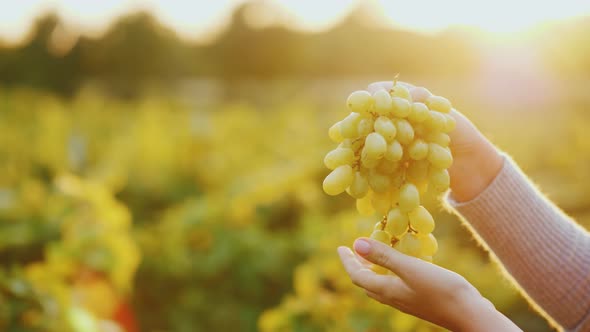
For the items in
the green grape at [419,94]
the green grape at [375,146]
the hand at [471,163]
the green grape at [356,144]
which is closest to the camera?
the green grape at [375,146]

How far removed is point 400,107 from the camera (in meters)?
1.25

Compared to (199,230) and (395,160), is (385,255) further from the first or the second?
(199,230)

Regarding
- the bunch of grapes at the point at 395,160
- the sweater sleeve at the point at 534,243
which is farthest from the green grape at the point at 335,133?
the sweater sleeve at the point at 534,243

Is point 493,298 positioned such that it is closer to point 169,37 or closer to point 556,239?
point 556,239

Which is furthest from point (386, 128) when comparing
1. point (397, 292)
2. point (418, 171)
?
point (397, 292)

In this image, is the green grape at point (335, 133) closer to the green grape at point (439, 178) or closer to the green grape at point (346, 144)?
the green grape at point (346, 144)

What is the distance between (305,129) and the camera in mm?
8148

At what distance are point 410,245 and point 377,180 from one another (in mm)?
160

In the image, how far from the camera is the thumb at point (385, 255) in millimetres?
1250

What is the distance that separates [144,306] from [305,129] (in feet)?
12.3

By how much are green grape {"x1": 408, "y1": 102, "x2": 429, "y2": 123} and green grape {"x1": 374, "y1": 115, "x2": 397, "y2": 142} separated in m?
0.07

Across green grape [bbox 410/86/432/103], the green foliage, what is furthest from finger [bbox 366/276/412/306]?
green grape [bbox 410/86/432/103]

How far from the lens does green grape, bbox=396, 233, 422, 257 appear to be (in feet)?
4.28

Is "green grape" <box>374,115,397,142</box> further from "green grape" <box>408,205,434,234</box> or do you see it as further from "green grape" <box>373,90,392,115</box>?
"green grape" <box>408,205,434,234</box>
